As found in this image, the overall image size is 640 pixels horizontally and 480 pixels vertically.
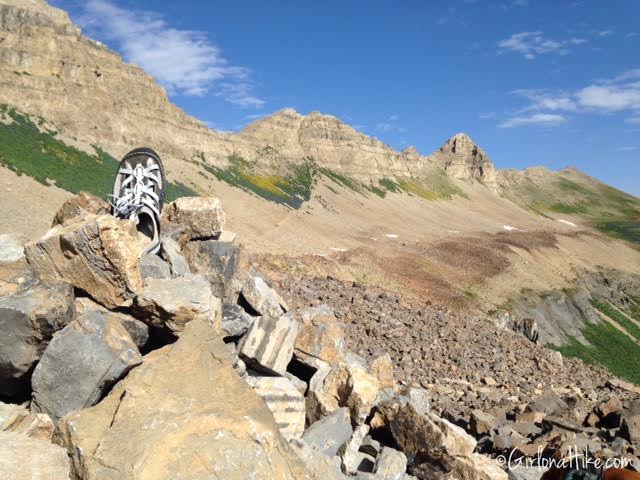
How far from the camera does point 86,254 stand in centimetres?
523

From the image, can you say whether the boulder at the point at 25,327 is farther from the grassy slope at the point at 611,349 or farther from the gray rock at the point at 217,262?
the grassy slope at the point at 611,349

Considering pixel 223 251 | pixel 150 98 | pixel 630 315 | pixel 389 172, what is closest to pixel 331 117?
pixel 389 172

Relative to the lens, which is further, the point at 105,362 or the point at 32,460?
the point at 105,362

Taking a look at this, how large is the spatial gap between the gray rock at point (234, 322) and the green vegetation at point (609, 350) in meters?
22.4

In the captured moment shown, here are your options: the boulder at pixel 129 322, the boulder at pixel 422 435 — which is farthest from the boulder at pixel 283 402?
the boulder at pixel 129 322

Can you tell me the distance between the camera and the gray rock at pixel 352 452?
217 inches

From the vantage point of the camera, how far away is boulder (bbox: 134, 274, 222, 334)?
202 inches

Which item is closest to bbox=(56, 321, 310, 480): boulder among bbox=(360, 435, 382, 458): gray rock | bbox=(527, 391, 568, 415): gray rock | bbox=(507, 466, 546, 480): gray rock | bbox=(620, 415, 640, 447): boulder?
bbox=(360, 435, 382, 458): gray rock

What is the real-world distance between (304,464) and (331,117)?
282ft

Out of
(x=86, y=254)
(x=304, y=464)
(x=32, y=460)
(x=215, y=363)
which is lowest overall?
(x=32, y=460)

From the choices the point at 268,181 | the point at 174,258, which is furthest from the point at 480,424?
the point at 268,181

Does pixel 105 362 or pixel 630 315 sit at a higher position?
pixel 630 315

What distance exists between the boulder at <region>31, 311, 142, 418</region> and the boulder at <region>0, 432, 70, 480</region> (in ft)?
1.96

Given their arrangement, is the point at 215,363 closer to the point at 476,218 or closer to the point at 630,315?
the point at 630,315
